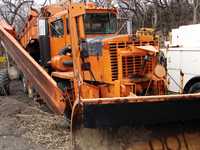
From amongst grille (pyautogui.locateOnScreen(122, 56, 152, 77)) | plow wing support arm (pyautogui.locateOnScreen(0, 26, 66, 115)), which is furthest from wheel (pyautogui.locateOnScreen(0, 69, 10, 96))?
grille (pyautogui.locateOnScreen(122, 56, 152, 77))

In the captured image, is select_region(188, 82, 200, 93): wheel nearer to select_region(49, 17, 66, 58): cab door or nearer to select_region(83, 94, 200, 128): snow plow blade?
select_region(83, 94, 200, 128): snow plow blade

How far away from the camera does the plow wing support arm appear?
5.06m

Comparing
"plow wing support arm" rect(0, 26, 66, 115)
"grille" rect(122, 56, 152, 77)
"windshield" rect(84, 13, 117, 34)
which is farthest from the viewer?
"windshield" rect(84, 13, 117, 34)

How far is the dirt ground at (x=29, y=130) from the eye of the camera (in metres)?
4.64

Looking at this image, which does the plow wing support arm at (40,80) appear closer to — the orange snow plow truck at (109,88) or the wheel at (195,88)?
the orange snow plow truck at (109,88)

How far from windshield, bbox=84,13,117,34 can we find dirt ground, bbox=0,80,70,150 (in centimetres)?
250

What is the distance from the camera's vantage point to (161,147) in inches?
156

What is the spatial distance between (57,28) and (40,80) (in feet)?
5.46

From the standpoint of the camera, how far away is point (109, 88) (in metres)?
4.92

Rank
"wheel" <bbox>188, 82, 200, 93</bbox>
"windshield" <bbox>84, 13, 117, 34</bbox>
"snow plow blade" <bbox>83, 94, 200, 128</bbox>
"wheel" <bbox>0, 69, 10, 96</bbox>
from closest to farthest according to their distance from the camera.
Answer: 1. "snow plow blade" <bbox>83, 94, 200, 128</bbox>
2. "windshield" <bbox>84, 13, 117, 34</bbox>
3. "wheel" <bbox>188, 82, 200, 93</bbox>
4. "wheel" <bbox>0, 69, 10, 96</bbox>

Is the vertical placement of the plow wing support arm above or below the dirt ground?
above

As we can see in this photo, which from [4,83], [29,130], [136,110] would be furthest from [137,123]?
[4,83]

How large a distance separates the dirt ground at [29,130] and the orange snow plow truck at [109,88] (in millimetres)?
522

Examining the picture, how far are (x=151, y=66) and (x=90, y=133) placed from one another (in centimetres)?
211
